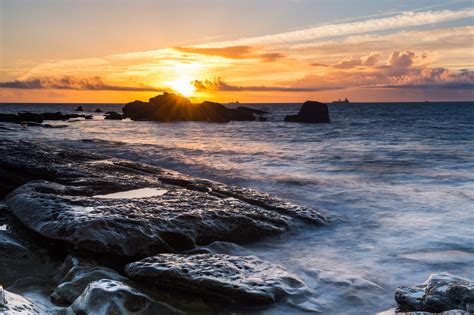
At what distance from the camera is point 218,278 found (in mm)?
4891

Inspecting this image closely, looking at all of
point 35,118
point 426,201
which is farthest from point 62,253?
point 35,118

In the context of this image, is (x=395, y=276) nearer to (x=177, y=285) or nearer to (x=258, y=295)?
(x=258, y=295)

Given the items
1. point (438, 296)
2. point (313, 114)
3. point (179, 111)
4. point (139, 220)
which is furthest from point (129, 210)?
point (179, 111)

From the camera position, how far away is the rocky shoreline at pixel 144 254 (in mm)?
4430

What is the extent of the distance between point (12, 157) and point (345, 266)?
7603 mm

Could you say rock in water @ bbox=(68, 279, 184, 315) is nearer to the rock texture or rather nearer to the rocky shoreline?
the rocky shoreline

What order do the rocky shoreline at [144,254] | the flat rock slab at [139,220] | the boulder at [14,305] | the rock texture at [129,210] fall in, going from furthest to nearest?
the rock texture at [129,210] → the flat rock slab at [139,220] → the rocky shoreline at [144,254] → the boulder at [14,305]

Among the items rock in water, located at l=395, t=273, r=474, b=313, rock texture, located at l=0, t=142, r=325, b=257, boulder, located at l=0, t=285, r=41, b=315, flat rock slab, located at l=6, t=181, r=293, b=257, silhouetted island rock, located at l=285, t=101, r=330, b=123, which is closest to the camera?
boulder, located at l=0, t=285, r=41, b=315

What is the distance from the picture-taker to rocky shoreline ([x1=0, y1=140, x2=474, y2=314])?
4.43 metres

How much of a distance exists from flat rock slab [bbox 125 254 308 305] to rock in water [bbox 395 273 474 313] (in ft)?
3.72

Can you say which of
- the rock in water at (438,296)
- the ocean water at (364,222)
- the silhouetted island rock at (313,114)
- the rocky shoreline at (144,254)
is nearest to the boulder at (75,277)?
the rocky shoreline at (144,254)

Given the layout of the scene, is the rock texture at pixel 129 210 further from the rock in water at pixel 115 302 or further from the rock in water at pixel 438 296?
the rock in water at pixel 438 296

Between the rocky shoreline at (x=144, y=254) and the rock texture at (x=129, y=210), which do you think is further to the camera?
the rock texture at (x=129, y=210)

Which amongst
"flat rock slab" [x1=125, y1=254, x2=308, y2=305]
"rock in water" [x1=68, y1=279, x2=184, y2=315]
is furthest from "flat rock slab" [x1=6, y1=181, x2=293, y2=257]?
"rock in water" [x1=68, y1=279, x2=184, y2=315]
